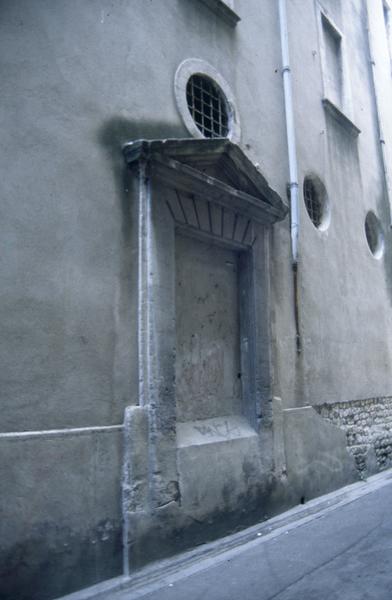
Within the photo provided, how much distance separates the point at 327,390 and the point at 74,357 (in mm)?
4296

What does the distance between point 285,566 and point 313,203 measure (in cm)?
546

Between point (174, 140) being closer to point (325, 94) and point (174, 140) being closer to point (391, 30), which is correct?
point (325, 94)

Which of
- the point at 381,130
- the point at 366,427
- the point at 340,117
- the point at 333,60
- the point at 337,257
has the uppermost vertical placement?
the point at 333,60

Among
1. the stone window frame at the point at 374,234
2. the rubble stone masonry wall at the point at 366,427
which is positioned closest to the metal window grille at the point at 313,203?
the stone window frame at the point at 374,234

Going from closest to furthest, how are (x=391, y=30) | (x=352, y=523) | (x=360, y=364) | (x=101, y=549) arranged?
(x=101, y=549) < (x=352, y=523) < (x=360, y=364) < (x=391, y=30)

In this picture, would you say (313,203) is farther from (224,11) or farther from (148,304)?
(148,304)

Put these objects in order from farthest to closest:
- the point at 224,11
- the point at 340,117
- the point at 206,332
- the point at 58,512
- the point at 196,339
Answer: the point at 340,117
the point at 224,11
the point at 206,332
the point at 196,339
the point at 58,512

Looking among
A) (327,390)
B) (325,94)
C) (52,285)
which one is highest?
(325,94)

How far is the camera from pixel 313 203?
7.95 meters

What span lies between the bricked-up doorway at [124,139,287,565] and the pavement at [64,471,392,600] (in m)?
0.24

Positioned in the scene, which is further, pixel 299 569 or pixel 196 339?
pixel 196 339

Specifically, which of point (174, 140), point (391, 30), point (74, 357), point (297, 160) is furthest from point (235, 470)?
point (391, 30)

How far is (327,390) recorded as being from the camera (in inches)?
279

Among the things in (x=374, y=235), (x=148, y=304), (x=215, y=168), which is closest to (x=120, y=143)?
(x=215, y=168)
